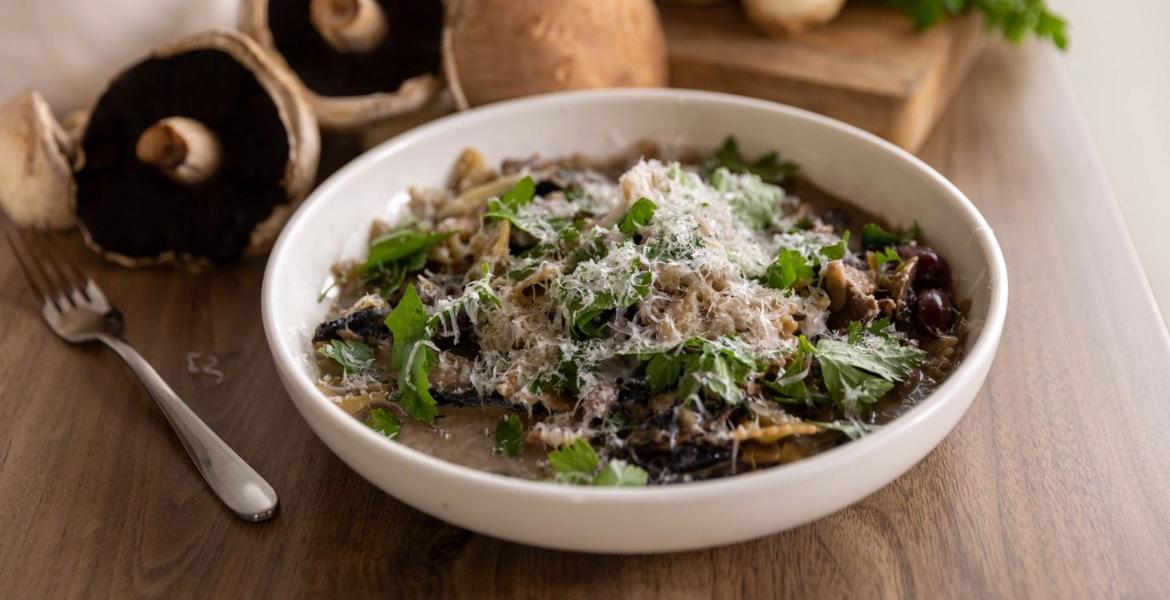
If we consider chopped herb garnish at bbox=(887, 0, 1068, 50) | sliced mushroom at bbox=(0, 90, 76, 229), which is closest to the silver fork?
sliced mushroom at bbox=(0, 90, 76, 229)

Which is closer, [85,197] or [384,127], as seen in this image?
[85,197]

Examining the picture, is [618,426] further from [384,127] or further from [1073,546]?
[384,127]

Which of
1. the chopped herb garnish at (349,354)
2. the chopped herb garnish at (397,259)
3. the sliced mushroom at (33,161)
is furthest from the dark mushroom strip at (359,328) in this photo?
the sliced mushroom at (33,161)

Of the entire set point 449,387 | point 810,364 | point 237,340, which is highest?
point 810,364

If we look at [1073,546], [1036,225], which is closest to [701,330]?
[1073,546]

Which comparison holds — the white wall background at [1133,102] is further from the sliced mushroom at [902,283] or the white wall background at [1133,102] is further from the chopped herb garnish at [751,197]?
the chopped herb garnish at [751,197]

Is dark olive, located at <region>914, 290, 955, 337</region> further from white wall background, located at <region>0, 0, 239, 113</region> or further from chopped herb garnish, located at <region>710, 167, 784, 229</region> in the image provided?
white wall background, located at <region>0, 0, 239, 113</region>
